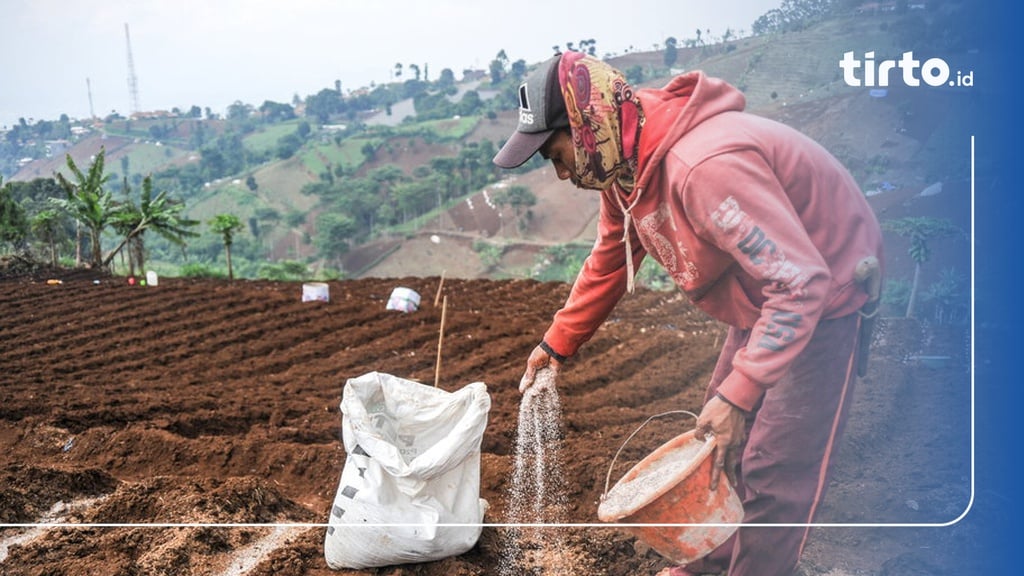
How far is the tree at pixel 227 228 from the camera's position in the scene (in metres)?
7.95

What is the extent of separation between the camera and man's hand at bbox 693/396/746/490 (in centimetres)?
286

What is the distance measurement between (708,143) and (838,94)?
0.82 metres

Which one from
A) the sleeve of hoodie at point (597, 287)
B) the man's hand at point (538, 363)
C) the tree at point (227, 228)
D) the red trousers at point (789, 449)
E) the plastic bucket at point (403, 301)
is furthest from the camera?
the tree at point (227, 228)

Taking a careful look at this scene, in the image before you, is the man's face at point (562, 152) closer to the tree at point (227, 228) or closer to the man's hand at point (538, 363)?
the man's hand at point (538, 363)

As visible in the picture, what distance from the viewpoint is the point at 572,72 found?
2777mm

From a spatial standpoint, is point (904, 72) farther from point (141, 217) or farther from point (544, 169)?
point (141, 217)

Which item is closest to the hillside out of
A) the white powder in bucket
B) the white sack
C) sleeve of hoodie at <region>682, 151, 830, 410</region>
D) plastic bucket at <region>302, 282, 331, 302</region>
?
plastic bucket at <region>302, 282, 331, 302</region>

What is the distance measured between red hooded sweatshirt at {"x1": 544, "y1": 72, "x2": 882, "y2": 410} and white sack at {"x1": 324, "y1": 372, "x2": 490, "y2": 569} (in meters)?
0.91

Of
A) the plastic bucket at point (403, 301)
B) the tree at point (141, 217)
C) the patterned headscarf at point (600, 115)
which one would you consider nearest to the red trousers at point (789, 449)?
the patterned headscarf at point (600, 115)

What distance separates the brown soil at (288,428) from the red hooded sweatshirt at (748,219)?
49cm

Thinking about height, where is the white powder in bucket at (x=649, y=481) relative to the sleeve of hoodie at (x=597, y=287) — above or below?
below

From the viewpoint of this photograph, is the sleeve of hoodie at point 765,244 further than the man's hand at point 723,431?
No

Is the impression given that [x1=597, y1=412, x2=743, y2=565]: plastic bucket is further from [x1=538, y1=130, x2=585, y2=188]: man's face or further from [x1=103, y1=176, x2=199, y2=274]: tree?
[x1=103, y1=176, x2=199, y2=274]: tree

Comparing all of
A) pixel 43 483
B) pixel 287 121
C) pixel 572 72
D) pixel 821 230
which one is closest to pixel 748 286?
pixel 821 230
